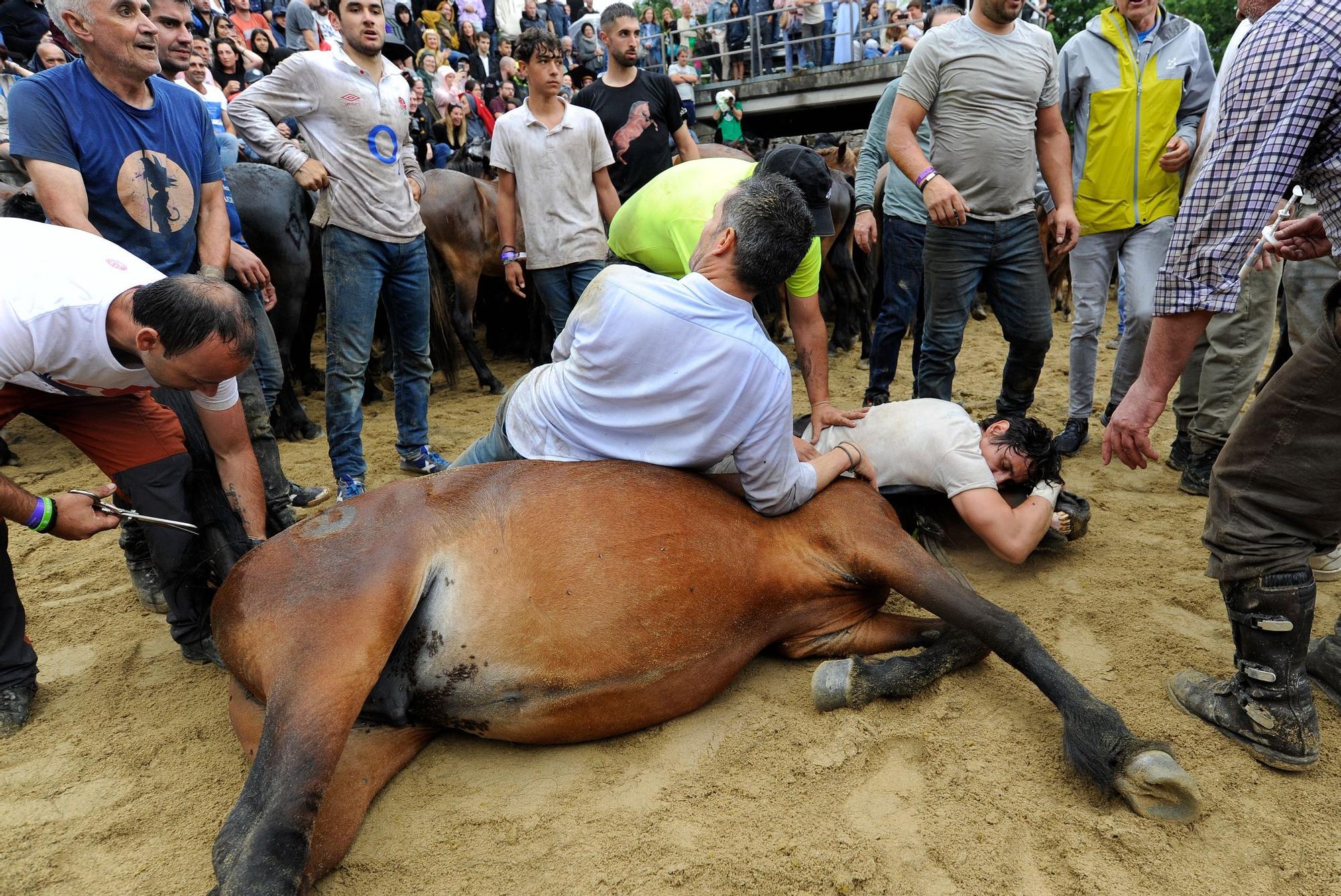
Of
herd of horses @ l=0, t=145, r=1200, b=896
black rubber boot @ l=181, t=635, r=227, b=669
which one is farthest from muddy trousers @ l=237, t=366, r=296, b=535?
herd of horses @ l=0, t=145, r=1200, b=896

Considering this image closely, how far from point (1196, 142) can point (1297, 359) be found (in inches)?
102

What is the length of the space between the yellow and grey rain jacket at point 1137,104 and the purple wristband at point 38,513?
446cm

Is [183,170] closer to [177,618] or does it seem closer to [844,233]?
[177,618]

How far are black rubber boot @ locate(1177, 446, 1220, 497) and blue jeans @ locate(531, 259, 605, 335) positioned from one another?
10.3 ft

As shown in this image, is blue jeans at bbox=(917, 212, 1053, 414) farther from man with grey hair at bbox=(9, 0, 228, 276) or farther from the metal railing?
the metal railing

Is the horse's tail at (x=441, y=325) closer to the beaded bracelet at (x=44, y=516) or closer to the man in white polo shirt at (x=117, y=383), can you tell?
the man in white polo shirt at (x=117, y=383)

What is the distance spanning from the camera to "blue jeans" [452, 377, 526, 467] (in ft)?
8.50

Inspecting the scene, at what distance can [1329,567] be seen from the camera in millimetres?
2924

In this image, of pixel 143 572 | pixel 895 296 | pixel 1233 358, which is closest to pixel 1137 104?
pixel 1233 358

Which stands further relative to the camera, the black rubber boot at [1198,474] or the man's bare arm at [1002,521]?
the black rubber boot at [1198,474]

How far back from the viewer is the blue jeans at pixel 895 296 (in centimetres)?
425

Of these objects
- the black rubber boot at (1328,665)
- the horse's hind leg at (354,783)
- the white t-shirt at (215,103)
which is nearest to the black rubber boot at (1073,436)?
the black rubber boot at (1328,665)

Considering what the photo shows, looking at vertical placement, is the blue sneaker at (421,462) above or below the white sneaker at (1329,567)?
below

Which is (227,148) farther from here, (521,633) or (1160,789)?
(1160,789)
